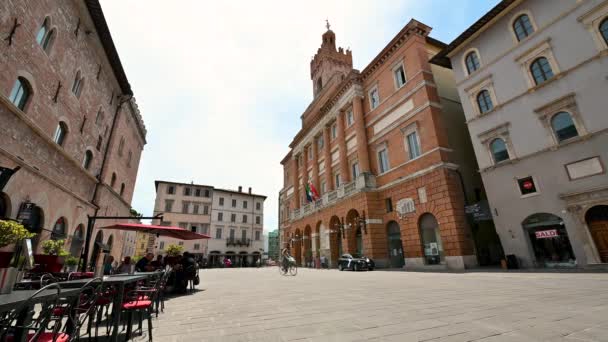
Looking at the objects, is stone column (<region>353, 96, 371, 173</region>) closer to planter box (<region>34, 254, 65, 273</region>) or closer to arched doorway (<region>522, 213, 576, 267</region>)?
arched doorway (<region>522, 213, 576, 267</region>)

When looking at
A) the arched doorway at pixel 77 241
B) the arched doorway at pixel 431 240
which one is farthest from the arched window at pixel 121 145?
the arched doorway at pixel 431 240

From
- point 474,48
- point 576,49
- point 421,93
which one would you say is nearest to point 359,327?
point 576,49

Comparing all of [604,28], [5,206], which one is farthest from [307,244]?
[604,28]

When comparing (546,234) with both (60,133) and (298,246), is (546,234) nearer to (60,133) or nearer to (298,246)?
(60,133)

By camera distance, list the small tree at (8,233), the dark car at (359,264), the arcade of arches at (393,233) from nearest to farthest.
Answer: the small tree at (8,233), the arcade of arches at (393,233), the dark car at (359,264)

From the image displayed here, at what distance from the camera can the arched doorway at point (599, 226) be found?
1023 cm

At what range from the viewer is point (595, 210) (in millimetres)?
10547

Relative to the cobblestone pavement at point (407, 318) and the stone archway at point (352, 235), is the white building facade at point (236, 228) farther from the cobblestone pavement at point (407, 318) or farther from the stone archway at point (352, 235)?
the cobblestone pavement at point (407, 318)

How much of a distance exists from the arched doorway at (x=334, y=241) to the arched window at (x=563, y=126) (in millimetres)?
15476

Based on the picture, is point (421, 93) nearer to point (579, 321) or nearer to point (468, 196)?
point (468, 196)

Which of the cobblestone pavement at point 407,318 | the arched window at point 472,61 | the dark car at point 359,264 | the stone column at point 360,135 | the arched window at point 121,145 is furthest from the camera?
the stone column at point 360,135

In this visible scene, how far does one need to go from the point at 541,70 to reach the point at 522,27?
2.86 m

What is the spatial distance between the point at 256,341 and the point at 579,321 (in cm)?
452

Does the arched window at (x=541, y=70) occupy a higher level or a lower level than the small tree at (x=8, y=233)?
higher
